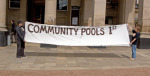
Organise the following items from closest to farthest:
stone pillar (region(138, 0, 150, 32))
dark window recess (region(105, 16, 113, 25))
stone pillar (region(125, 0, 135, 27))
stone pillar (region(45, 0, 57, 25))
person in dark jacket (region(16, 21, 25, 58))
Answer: person in dark jacket (region(16, 21, 25, 58)) → stone pillar (region(45, 0, 57, 25)) → stone pillar (region(138, 0, 150, 32)) → stone pillar (region(125, 0, 135, 27)) → dark window recess (region(105, 16, 113, 25))

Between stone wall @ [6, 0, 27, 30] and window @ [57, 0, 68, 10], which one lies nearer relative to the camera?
stone wall @ [6, 0, 27, 30]

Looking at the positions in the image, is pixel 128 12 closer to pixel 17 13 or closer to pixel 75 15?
pixel 75 15

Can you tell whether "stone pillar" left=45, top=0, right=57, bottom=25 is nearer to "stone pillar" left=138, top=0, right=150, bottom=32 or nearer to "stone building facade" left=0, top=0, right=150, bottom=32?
"stone building facade" left=0, top=0, right=150, bottom=32

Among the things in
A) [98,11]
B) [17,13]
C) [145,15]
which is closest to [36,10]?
[17,13]

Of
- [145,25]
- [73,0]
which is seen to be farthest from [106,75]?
[73,0]

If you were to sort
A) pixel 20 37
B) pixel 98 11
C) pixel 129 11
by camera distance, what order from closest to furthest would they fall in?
pixel 20 37, pixel 98 11, pixel 129 11

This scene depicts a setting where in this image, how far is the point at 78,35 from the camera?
10758 millimetres

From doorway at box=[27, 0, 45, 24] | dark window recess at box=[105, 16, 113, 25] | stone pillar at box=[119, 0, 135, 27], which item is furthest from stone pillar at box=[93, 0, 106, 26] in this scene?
doorway at box=[27, 0, 45, 24]

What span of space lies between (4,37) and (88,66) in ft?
26.6

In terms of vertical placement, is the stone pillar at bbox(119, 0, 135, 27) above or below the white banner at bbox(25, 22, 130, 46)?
above

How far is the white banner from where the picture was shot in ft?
34.5

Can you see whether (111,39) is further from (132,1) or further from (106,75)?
(132,1)

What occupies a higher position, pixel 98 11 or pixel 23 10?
pixel 23 10


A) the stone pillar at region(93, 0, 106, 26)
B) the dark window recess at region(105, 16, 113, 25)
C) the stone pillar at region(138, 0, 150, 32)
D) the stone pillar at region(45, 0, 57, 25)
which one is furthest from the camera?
the dark window recess at region(105, 16, 113, 25)
